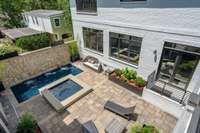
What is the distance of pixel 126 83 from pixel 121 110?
8.24ft

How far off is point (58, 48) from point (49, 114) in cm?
754

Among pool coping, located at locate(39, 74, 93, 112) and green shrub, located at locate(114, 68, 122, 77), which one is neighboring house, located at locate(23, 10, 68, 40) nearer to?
pool coping, located at locate(39, 74, 93, 112)

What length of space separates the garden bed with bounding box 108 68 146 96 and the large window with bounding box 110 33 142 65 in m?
1.54

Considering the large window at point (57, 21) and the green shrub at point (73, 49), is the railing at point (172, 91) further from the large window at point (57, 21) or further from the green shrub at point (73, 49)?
the large window at point (57, 21)

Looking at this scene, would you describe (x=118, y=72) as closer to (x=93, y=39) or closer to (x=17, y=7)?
(x=93, y=39)

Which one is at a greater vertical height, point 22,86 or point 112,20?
point 112,20

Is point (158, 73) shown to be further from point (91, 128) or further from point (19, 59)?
point (19, 59)

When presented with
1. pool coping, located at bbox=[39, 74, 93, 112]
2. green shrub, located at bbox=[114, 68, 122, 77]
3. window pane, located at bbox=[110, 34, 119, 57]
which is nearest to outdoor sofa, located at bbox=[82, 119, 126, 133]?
pool coping, located at bbox=[39, 74, 93, 112]

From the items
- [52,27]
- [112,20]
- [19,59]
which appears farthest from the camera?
[52,27]

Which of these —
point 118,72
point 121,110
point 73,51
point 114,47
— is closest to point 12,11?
point 73,51

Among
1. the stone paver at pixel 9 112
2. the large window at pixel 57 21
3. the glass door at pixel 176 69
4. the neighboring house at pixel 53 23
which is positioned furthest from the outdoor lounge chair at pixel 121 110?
the large window at pixel 57 21

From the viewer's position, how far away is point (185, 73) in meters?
7.36

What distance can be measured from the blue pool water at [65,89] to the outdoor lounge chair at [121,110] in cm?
303

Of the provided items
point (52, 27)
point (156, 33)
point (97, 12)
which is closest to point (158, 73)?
point (156, 33)
